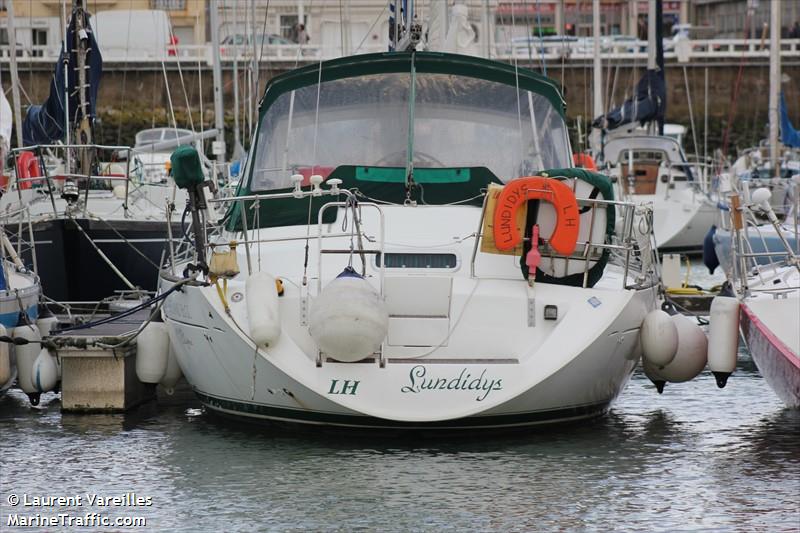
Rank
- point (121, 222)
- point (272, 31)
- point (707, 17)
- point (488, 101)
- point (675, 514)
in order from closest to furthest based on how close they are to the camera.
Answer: point (675, 514) → point (488, 101) → point (121, 222) → point (272, 31) → point (707, 17)

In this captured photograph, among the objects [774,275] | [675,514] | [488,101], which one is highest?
[488,101]

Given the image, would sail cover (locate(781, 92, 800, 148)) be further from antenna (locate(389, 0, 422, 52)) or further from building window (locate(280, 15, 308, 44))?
building window (locate(280, 15, 308, 44))

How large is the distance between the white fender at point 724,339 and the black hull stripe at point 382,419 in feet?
2.92

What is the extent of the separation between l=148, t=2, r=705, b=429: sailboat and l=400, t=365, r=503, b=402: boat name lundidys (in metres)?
0.01

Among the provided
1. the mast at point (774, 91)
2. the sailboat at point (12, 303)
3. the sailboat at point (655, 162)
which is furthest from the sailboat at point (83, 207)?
the mast at point (774, 91)

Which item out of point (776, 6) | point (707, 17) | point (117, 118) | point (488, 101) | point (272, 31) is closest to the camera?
point (488, 101)


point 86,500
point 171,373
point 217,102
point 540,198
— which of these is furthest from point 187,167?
point 217,102

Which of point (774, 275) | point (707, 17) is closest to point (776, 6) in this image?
point (774, 275)

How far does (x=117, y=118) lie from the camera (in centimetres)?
4212

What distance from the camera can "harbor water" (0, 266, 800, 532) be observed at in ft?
25.7

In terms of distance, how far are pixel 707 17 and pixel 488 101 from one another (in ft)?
161

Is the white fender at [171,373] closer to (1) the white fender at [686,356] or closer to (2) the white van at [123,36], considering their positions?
(1) the white fender at [686,356]

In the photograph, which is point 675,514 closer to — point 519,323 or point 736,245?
point 519,323

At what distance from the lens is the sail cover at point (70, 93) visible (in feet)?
59.7
